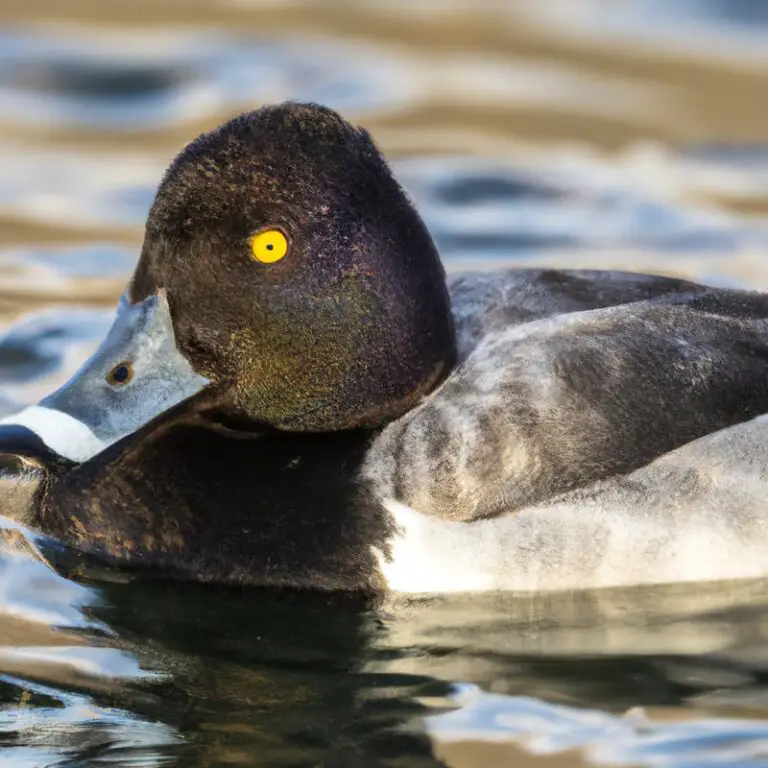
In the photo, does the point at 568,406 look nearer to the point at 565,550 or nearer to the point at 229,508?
the point at 565,550

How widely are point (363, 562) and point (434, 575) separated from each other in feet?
0.65

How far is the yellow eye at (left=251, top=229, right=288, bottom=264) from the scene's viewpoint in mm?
4824

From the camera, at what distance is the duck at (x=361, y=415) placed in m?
4.78

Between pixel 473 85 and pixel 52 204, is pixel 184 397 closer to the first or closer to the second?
pixel 52 204

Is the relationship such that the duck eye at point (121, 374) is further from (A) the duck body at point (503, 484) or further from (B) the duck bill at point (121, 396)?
(A) the duck body at point (503, 484)

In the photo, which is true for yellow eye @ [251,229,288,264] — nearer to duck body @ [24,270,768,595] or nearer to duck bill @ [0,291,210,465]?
duck bill @ [0,291,210,465]

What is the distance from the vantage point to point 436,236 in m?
7.85

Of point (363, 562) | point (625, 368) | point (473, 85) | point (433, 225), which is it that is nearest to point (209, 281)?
point (363, 562)

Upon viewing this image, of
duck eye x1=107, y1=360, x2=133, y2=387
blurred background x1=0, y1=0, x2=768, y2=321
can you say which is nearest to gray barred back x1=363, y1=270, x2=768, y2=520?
duck eye x1=107, y1=360, x2=133, y2=387

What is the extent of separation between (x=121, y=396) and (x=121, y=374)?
64 mm

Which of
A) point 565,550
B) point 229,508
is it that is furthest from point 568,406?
point 229,508

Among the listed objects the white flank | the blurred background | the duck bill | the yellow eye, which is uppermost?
the blurred background

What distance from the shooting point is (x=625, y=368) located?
Answer: 4.85 m

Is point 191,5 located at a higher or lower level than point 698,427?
higher
